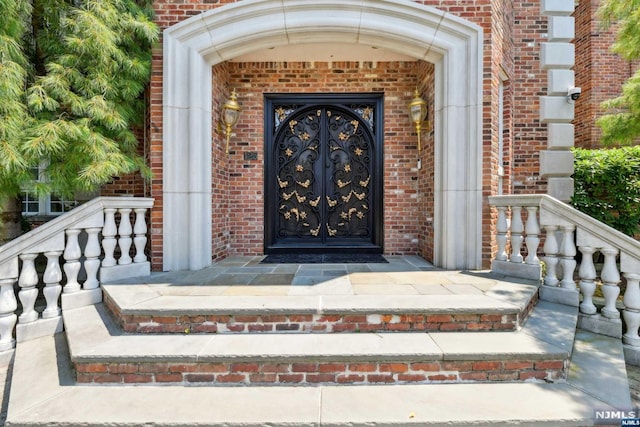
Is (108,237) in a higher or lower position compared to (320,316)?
higher

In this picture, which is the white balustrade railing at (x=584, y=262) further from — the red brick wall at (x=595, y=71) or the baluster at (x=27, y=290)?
the red brick wall at (x=595, y=71)

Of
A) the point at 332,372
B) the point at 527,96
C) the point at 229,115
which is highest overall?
the point at 527,96

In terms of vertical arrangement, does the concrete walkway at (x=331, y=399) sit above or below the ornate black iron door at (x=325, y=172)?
below

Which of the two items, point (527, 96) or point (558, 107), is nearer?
point (558, 107)

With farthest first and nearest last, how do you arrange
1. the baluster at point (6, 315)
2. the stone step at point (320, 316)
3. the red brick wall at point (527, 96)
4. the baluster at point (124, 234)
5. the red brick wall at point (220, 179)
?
the red brick wall at point (527, 96)
the red brick wall at point (220, 179)
the baluster at point (124, 234)
the baluster at point (6, 315)
the stone step at point (320, 316)

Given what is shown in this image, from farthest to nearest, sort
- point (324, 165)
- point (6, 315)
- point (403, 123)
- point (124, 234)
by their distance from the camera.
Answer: point (324, 165)
point (403, 123)
point (124, 234)
point (6, 315)

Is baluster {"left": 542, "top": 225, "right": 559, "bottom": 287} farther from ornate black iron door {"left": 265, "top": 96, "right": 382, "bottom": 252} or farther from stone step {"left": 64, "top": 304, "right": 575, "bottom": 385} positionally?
ornate black iron door {"left": 265, "top": 96, "right": 382, "bottom": 252}

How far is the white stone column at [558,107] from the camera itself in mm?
5035

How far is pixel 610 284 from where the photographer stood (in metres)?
3.01

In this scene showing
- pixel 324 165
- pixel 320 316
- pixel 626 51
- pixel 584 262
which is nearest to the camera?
pixel 320 316

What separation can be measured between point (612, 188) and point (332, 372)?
6057 mm

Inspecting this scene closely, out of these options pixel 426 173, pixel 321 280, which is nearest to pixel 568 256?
pixel 426 173

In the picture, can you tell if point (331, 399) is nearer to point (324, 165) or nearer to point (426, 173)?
point (426, 173)

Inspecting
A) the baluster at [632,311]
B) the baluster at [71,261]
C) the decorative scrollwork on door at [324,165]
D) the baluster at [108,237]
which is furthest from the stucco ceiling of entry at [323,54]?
the baluster at [632,311]
